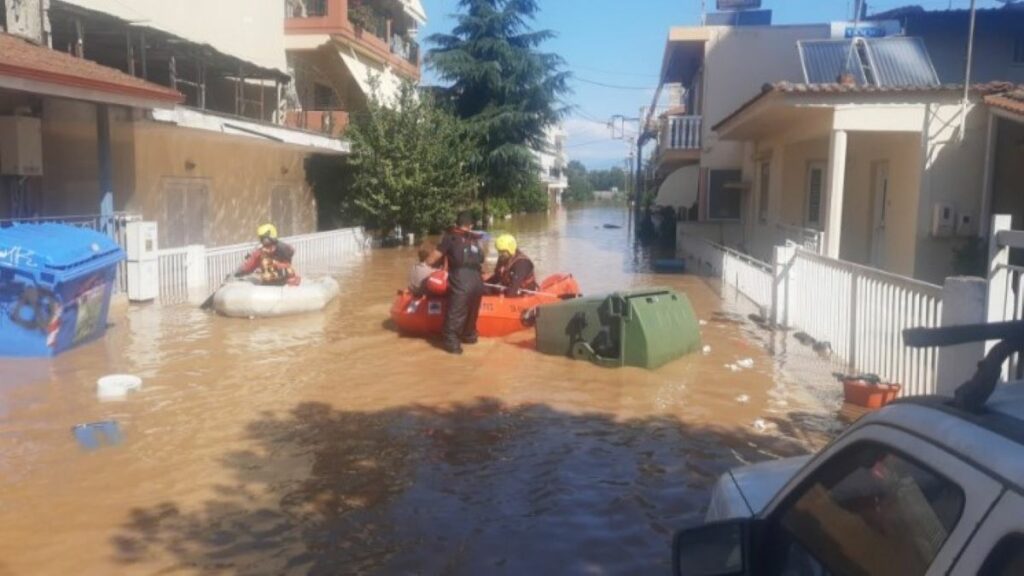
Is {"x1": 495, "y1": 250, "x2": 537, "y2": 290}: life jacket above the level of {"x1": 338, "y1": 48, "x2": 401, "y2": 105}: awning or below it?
below

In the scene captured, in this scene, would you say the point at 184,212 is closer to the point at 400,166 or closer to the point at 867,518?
the point at 400,166

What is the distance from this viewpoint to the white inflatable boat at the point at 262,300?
13172mm

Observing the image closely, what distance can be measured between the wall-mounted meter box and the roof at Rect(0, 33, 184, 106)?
37.4 feet

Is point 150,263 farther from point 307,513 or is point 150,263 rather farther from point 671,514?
point 671,514

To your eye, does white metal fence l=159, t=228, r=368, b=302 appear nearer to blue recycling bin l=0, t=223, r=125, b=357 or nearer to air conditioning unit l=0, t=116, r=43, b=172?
air conditioning unit l=0, t=116, r=43, b=172

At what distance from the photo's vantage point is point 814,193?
1830 cm

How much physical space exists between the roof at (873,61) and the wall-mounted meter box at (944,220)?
2557mm

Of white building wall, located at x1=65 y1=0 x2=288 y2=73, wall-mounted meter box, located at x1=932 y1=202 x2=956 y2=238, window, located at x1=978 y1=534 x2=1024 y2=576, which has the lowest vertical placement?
window, located at x1=978 y1=534 x2=1024 y2=576

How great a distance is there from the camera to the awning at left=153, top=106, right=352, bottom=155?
16.8m

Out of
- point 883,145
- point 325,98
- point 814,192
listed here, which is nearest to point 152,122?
point 814,192

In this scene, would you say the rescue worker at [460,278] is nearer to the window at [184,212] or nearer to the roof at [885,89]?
the roof at [885,89]

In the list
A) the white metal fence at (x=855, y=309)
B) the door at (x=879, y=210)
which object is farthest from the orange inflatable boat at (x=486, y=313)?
the door at (x=879, y=210)

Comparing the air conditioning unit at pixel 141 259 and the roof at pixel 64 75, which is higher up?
the roof at pixel 64 75

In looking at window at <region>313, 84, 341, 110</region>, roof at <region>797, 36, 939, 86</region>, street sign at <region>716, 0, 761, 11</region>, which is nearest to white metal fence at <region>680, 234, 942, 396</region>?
roof at <region>797, 36, 939, 86</region>
